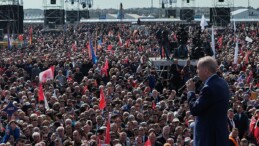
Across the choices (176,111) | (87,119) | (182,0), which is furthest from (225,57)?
(182,0)

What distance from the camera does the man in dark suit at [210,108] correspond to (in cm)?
670

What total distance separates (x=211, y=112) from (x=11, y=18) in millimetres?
42831

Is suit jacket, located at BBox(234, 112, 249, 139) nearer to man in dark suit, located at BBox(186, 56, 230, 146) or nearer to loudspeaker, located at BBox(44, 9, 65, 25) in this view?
man in dark suit, located at BBox(186, 56, 230, 146)

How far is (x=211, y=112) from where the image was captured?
6734mm

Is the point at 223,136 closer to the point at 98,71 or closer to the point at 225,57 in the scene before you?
the point at 98,71

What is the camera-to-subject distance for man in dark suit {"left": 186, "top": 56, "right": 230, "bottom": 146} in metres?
6.70

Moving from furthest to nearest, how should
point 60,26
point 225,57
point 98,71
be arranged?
point 60,26 → point 225,57 → point 98,71

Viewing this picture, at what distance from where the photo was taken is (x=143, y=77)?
26.9 m

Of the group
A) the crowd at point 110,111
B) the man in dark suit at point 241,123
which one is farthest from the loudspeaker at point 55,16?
the man in dark suit at point 241,123

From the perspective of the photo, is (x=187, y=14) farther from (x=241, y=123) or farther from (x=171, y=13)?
(x=241, y=123)

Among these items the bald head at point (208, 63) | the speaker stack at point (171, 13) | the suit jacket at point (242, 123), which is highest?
the bald head at point (208, 63)

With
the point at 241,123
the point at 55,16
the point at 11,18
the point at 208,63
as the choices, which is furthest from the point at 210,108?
the point at 55,16

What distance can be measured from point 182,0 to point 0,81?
6687 centimetres

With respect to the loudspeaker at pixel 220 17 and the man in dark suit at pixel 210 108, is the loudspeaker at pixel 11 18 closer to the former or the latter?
the loudspeaker at pixel 220 17
